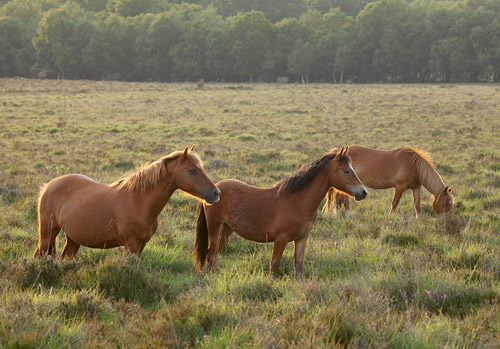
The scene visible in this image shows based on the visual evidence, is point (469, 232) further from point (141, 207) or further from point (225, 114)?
point (225, 114)

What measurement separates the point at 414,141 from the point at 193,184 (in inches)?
622

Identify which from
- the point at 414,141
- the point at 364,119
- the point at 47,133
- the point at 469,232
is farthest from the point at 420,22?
the point at 469,232

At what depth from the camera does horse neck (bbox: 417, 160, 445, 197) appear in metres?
8.41

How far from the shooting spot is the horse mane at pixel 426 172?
8.43 metres

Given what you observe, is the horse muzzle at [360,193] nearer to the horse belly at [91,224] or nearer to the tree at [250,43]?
the horse belly at [91,224]

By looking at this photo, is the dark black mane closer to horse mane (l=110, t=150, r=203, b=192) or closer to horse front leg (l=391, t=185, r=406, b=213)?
horse mane (l=110, t=150, r=203, b=192)

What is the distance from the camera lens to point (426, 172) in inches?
337

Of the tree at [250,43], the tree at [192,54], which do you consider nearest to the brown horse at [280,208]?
the tree at [192,54]

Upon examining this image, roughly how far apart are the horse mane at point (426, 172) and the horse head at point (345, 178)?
4.05 m

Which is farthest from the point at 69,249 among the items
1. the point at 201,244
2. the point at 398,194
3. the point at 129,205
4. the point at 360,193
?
the point at 398,194

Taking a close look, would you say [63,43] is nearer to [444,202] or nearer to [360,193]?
[444,202]

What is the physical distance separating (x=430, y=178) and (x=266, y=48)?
77057 mm

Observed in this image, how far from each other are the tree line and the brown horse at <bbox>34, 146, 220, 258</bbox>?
75.0 meters

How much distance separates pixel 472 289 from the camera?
4.33 meters
